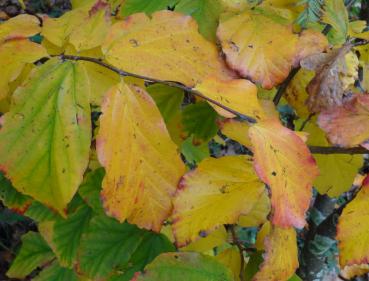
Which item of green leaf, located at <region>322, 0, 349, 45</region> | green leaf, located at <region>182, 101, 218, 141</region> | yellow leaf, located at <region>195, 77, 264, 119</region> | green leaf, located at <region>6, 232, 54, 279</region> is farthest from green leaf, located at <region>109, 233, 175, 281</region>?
green leaf, located at <region>6, 232, 54, 279</region>

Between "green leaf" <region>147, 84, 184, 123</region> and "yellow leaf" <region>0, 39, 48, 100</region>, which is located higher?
"yellow leaf" <region>0, 39, 48, 100</region>

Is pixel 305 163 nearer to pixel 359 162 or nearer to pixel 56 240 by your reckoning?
pixel 359 162

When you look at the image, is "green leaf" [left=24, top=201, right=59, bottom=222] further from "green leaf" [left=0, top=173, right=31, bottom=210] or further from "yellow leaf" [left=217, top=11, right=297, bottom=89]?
"yellow leaf" [left=217, top=11, right=297, bottom=89]

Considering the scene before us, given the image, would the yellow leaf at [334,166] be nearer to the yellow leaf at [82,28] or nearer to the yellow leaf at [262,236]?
the yellow leaf at [262,236]

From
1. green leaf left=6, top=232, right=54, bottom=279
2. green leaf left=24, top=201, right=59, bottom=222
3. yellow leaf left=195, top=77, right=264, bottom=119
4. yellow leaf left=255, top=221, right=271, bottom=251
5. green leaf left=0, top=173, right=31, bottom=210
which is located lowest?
green leaf left=6, top=232, right=54, bottom=279

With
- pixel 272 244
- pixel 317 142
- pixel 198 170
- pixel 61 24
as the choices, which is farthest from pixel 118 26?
pixel 317 142
